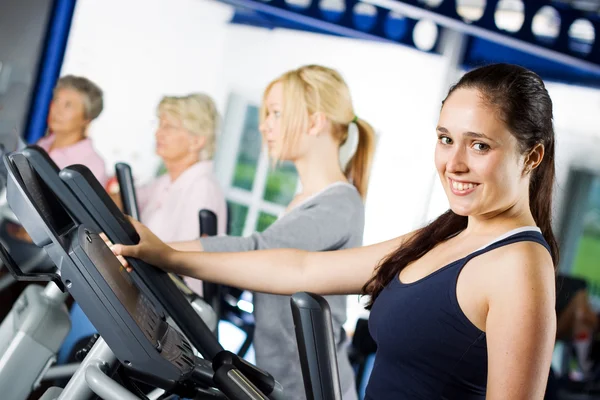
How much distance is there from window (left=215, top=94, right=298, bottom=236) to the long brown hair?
6.77ft

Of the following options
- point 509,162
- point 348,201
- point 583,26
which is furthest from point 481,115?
point 583,26

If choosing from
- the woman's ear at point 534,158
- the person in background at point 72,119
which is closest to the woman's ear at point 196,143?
the person in background at point 72,119

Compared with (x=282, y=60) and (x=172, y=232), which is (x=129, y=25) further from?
(x=172, y=232)

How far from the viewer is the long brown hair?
1.48 meters

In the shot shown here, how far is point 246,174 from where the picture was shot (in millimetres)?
3807

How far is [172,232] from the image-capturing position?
12.0 feet

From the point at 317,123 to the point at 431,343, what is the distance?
1.80 metres

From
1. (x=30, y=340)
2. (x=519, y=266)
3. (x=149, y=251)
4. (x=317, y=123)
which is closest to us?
(x=519, y=266)

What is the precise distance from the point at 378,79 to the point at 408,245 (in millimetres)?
2108

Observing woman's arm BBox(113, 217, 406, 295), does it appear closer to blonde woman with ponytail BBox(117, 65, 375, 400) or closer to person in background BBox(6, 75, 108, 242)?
blonde woman with ponytail BBox(117, 65, 375, 400)

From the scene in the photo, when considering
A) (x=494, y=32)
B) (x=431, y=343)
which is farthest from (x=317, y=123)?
(x=431, y=343)

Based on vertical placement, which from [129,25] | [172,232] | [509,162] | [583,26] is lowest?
[172,232]

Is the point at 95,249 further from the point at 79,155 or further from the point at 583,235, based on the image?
the point at 583,235

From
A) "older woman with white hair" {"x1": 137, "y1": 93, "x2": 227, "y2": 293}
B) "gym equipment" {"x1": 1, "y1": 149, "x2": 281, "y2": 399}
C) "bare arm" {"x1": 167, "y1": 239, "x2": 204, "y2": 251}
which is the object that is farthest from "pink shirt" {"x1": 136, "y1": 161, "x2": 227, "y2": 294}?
"gym equipment" {"x1": 1, "y1": 149, "x2": 281, "y2": 399}
